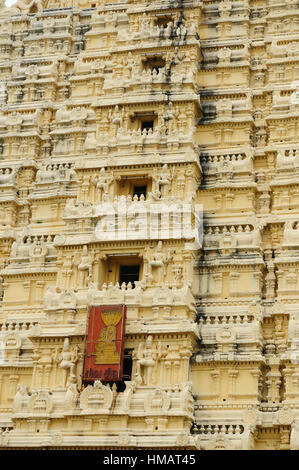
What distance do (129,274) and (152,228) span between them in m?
1.87

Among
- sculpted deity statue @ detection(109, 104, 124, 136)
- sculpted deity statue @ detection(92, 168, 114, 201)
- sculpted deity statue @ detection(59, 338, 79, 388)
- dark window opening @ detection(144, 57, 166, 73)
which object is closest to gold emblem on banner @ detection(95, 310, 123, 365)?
sculpted deity statue @ detection(59, 338, 79, 388)

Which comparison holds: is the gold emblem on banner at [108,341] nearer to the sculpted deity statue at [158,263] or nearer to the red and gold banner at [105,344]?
the red and gold banner at [105,344]

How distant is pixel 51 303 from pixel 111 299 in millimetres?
2099

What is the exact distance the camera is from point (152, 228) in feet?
102

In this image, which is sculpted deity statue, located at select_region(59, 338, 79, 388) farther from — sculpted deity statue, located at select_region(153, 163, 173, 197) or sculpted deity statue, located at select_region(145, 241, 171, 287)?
sculpted deity statue, located at select_region(153, 163, 173, 197)

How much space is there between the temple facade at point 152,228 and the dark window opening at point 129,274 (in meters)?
0.05

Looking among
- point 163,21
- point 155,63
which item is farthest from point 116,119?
point 163,21

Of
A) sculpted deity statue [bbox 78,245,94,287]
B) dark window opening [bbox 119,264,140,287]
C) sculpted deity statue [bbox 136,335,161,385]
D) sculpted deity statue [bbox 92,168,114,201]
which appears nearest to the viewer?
sculpted deity statue [bbox 136,335,161,385]

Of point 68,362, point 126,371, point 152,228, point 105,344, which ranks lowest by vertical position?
point 126,371

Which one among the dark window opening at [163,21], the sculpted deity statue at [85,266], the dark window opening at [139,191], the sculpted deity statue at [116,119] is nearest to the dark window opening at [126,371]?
the sculpted deity statue at [85,266]

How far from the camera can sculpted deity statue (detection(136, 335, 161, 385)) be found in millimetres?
28812

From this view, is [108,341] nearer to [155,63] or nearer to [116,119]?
[116,119]

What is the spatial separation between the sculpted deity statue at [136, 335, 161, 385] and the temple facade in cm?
4

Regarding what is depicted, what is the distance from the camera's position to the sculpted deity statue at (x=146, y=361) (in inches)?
1134
